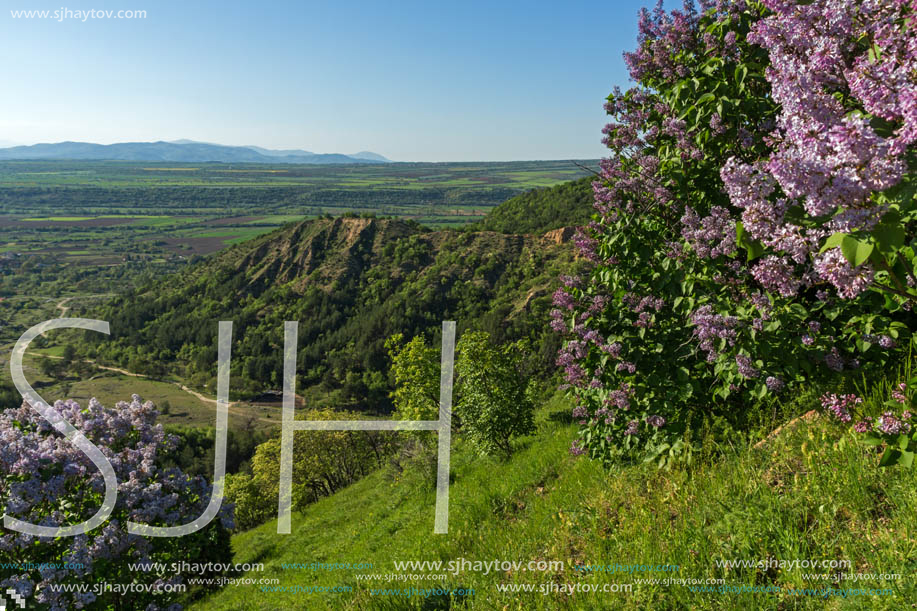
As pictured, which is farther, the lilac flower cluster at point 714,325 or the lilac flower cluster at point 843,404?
the lilac flower cluster at point 843,404

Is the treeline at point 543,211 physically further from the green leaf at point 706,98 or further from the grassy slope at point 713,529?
the green leaf at point 706,98


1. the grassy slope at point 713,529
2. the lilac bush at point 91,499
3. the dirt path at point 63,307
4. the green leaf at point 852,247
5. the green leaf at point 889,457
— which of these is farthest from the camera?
the dirt path at point 63,307

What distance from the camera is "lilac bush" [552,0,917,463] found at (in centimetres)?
203

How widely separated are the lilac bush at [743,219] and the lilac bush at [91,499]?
5492mm

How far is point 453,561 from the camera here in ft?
19.4

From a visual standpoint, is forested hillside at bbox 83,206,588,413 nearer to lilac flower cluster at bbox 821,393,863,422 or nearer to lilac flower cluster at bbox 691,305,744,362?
lilac flower cluster at bbox 821,393,863,422

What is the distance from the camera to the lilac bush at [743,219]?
2.03 meters

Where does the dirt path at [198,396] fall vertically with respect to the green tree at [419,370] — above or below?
below

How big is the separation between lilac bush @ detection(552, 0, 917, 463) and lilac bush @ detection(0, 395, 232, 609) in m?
5.49

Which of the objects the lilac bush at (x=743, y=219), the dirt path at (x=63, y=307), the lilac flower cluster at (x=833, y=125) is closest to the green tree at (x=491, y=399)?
the lilac bush at (x=743, y=219)

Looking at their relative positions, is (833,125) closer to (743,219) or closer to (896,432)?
(743,219)

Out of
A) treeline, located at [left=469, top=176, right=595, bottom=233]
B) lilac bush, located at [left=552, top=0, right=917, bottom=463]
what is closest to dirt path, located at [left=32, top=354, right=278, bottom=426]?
treeline, located at [left=469, top=176, right=595, bottom=233]

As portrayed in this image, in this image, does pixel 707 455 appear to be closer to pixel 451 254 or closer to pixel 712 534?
pixel 712 534

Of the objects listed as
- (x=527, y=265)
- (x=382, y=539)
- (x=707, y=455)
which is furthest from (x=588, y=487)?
(x=527, y=265)
